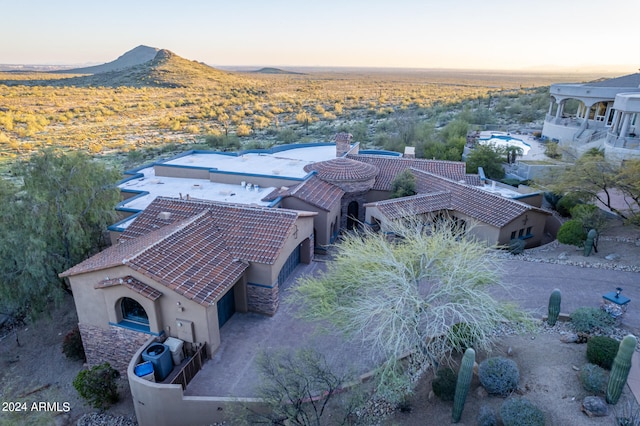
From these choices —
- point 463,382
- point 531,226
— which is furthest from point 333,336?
point 531,226

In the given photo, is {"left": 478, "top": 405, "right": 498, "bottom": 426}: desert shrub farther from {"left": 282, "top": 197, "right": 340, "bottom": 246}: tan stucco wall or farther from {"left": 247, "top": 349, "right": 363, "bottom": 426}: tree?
{"left": 282, "top": 197, "right": 340, "bottom": 246}: tan stucco wall

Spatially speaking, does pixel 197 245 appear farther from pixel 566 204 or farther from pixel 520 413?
pixel 566 204

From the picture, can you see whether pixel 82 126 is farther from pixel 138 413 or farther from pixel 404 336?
pixel 404 336

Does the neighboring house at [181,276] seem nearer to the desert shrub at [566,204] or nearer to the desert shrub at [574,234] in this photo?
the desert shrub at [574,234]

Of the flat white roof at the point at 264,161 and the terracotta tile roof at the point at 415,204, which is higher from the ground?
the flat white roof at the point at 264,161

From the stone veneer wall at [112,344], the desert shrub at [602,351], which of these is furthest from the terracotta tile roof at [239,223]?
the desert shrub at [602,351]
